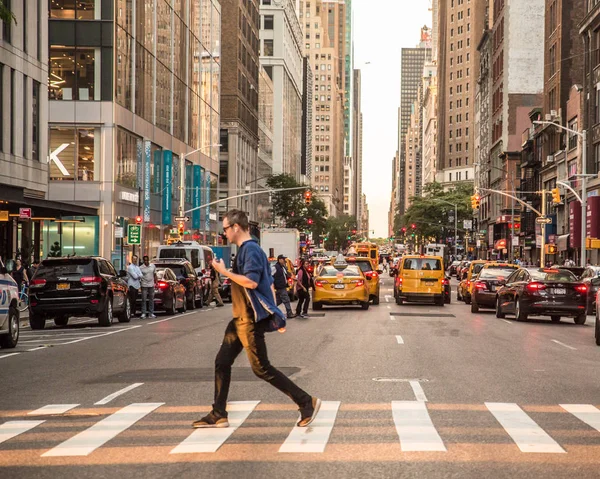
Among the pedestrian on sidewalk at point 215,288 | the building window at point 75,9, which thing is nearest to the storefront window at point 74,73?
the building window at point 75,9

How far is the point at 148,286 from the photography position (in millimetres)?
29500

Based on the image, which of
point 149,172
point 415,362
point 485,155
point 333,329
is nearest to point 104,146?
point 149,172

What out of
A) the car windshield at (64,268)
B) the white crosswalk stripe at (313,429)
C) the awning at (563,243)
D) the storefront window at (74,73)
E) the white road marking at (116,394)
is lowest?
the white road marking at (116,394)

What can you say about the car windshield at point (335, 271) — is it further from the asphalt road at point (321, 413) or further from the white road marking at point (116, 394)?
the white road marking at point (116, 394)

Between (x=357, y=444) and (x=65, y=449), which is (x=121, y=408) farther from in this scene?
(x=357, y=444)

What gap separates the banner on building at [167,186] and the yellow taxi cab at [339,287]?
34.3 m

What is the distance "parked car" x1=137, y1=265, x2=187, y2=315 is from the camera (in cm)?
3134

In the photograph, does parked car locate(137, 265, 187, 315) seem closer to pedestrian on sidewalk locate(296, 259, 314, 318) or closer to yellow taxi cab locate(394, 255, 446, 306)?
pedestrian on sidewalk locate(296, 259, 314, 318)

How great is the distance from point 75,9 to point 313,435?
47870 mm

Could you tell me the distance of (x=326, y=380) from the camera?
43.9 ft

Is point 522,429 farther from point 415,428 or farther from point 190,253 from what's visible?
point 190,253

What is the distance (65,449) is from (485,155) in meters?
116

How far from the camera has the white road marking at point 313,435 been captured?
8.30 metres

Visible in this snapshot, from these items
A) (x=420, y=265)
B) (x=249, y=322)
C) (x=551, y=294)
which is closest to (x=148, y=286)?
(x=420, y=265)
